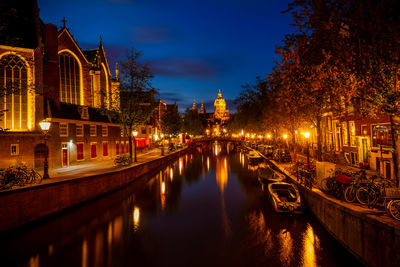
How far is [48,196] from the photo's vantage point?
14070mm

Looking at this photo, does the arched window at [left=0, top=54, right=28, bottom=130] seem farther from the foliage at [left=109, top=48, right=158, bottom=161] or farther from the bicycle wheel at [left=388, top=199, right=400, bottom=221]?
the bicycle wheel at [left=388, top=199, right=400, bottom=221]

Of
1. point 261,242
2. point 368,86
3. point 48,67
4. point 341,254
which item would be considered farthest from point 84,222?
point 48,67

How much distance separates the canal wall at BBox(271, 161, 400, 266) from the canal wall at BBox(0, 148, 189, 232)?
15.3 metres

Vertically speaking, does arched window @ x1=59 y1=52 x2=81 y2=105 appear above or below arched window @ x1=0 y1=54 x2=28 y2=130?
above

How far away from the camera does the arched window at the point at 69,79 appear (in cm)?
3469

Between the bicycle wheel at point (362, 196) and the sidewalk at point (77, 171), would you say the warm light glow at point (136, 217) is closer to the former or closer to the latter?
the sidewalk at point (77, 171)

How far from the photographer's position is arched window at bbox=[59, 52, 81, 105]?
34.7 metres

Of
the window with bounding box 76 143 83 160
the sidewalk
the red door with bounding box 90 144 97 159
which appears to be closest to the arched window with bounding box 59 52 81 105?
the red door with bounding box 90 144 97 159

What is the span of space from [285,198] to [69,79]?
34.5 m

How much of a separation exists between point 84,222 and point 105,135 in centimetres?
2329

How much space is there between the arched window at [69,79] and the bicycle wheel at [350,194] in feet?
119

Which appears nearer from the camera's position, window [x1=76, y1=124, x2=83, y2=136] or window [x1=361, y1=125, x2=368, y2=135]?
window [x1=361, y1=125, x2=368, y2=135]

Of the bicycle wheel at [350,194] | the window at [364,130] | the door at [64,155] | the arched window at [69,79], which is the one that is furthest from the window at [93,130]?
the window at [364,130]

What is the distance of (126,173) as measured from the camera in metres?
23.0
